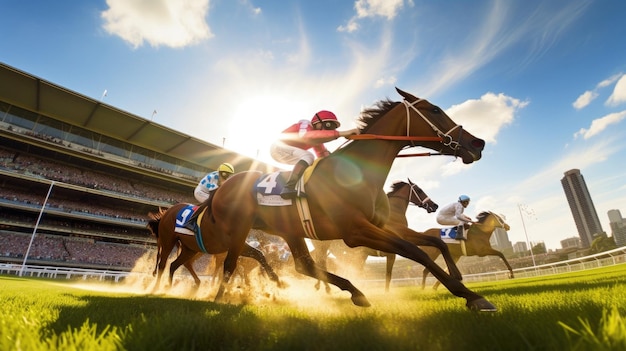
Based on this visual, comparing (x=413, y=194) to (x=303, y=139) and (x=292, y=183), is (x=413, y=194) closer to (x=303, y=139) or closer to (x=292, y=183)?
(x=303, y=139)

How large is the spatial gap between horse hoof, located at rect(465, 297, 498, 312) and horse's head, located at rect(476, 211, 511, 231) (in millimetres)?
9257

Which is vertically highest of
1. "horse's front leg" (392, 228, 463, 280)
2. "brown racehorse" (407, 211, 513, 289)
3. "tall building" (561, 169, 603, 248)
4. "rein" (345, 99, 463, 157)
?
"tall building" (561, 169, 603, 248)

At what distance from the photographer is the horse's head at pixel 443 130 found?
396 cm

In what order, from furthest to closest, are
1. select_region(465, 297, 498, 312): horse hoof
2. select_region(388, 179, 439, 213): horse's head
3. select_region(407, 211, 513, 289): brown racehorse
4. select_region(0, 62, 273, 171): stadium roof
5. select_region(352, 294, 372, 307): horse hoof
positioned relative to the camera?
select_region(0, 62, 273, 171): stadium roof
select_region(407, 211, 513, 289): brown racehorse
select_region(388, 179, 439, 213): horse's head
select_region(352, 294, 372, 307): horse hoof
select_region(465, 297, 498, 312): horse hoof

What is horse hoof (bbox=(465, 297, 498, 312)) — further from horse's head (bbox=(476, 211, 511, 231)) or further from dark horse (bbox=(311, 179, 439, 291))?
horse's head (bbox=(476, 211, 511, 231))

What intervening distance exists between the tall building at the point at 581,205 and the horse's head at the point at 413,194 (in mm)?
126846

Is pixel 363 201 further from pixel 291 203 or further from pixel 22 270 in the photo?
pixel 22 270

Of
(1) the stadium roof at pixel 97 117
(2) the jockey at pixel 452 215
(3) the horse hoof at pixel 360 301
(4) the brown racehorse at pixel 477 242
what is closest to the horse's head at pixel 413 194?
(2) the jockey at pixel 452 215

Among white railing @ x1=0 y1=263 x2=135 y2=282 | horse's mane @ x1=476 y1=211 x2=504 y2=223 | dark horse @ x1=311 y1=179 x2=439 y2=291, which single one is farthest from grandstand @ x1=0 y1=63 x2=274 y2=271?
horse's mane @ x1=476 y1=211 x2=504 y2=223

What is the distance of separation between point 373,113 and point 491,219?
29.1 feet

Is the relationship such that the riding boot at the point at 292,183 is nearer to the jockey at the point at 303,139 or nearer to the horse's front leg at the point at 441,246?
the jockey at the point at 303,139

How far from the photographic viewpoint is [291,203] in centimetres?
411

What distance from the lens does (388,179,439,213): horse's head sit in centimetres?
852

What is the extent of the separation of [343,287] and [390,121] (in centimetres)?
224
